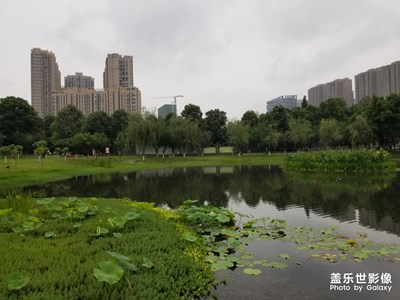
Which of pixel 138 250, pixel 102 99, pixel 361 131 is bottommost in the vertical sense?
pixel 138 250

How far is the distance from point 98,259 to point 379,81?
3587 inches

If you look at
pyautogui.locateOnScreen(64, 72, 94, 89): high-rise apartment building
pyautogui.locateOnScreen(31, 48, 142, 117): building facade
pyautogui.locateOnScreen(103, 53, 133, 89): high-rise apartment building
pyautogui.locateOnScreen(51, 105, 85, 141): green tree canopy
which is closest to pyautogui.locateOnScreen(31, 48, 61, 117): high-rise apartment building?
pyautogui.locateOnScreen(31, 48, 142, 117): building facade

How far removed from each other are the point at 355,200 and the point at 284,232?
6052 mm

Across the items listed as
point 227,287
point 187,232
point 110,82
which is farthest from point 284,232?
point 110,82

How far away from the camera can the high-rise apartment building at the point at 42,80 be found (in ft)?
332

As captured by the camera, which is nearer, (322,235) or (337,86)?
(322,235)

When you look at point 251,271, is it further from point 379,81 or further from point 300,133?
point 379,81

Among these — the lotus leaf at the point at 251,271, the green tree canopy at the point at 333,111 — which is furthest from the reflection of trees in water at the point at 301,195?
the green tree canopy at the point at 333,111

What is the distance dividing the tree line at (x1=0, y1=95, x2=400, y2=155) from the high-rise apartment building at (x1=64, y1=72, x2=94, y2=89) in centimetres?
5194

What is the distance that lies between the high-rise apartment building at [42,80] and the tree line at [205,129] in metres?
27.9

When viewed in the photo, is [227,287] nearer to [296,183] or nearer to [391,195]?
[391,195]

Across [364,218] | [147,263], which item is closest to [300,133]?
[364,218]

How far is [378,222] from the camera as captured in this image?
9.97 m

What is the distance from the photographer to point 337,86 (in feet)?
337
